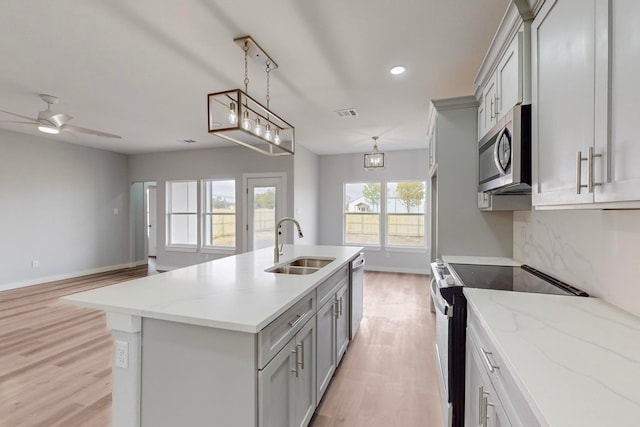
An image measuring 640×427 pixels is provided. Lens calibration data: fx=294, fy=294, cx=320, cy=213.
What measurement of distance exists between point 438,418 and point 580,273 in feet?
4.17

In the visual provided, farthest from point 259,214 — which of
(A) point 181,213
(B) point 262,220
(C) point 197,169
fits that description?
(A) point 181,213

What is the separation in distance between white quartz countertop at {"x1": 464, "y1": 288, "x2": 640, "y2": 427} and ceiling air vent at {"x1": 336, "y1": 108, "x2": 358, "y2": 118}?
3.09 meters

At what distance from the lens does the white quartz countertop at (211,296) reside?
1.26 metres

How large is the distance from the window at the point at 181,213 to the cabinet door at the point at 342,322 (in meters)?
4.94

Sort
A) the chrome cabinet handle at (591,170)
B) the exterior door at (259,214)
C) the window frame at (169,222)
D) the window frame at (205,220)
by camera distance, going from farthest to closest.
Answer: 1. the window frame at (169,222)
2. the window frame at (205,220)
3. the exterior door at (259,214)
4. the chrome cabinet handle at (591,170)

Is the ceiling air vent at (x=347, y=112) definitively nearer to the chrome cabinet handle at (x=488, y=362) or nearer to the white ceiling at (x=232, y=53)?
the white ceiling at (x=232, y=53)

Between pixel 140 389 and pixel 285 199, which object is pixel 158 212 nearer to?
pixel 285 199

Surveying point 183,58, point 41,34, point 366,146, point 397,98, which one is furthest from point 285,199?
point 41,34

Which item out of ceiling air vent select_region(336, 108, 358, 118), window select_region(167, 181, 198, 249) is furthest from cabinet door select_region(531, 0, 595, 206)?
window select_region(167, 181, 198, 249)

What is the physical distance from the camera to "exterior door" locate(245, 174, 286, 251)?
5926mm

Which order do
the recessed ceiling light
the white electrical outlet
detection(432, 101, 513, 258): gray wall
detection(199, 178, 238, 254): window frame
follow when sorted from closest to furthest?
1. the white electrical outlet
2. the recessed ceiling light
3. detection(432, 101, 513, 258): gray wall
4. detection(199, 178, 238, 254): window frame

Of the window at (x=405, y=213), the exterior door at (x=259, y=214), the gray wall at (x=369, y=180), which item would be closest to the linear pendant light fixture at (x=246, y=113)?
the exterior door at (x=259, y=214)

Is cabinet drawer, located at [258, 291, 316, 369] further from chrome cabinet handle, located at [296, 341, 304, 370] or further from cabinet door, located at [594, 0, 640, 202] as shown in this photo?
cabinet door, located at [594, 0, 640, 202]

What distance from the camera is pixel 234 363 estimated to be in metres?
1.23
